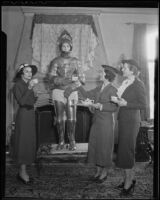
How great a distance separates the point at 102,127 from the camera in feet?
6.08

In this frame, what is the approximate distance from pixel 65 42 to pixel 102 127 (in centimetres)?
68

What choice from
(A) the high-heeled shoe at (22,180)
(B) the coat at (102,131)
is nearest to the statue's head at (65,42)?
(B) the coat at (102,131)

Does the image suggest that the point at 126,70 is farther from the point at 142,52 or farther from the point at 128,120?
the point at 128,120

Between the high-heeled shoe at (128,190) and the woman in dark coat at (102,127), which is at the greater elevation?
the woman in dark coat at (102,127)

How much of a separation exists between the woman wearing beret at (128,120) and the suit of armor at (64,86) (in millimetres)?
308

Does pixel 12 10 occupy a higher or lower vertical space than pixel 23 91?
higher

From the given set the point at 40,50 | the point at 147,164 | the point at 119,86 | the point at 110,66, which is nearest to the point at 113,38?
the point at 110,66

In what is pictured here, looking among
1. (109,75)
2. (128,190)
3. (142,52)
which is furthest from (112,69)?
(128,190)

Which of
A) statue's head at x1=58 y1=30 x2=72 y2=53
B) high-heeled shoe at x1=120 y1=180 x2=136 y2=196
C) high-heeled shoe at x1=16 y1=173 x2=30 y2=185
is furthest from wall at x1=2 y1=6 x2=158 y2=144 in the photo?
high-heeled shoe at x1=120 y1=180 x2=136 y2=196

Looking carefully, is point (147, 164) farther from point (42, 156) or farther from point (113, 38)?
point (113, 38)

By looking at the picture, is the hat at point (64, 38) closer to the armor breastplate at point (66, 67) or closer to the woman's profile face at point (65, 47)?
the woman's profile face at point (65, 47)

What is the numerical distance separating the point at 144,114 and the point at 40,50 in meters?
0.90

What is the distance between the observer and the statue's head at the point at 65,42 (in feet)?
6.10

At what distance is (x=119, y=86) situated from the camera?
1.85 meters
